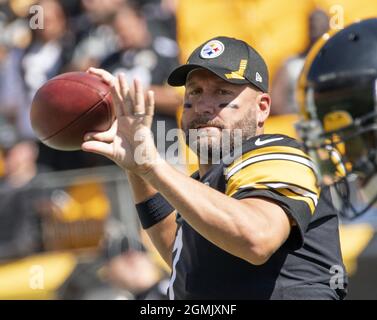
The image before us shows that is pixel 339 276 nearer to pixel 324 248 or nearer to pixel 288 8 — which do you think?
pixel 324 248

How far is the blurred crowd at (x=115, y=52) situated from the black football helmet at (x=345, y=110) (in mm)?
2137

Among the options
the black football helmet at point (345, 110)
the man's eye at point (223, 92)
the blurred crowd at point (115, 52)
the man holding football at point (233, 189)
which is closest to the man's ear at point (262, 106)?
the man holding football at point (233, 189)

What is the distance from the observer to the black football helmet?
12.5ft

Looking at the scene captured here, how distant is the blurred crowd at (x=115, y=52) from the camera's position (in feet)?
21.6

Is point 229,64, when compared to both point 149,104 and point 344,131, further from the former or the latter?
point 344,131

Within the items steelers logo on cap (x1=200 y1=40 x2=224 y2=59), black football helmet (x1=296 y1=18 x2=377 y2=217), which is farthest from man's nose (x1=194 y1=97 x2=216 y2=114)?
black football helmet (x1=296 y1=18 x2=377 y2=217)

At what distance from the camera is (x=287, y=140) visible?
2.93 metres

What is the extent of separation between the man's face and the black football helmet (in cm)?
83

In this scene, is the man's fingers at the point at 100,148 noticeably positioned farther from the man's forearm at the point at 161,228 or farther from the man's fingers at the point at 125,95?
the man's forearm at the point at 161,228

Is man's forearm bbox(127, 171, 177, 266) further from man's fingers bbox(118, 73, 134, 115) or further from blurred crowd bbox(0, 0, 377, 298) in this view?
blurred crowd bbox(0, 0, 377, 298)

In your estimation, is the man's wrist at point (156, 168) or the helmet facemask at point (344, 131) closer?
the man's wrist at point (156, 168)

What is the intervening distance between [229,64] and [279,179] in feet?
1.57

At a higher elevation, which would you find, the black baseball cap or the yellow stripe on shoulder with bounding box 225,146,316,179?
the black baseball cap
